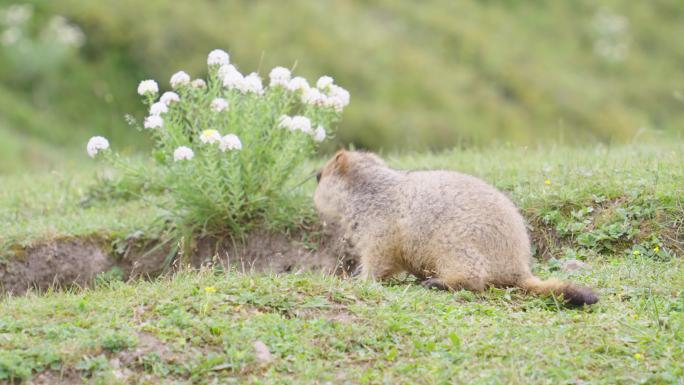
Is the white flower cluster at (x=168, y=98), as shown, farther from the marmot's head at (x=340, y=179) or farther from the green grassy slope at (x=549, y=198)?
the marmot's head at (x=340, y=179)

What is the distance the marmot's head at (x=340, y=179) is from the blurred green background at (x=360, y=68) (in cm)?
716

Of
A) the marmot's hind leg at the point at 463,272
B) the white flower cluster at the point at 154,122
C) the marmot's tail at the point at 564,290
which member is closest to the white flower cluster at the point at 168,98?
the white flower cluster at the point at 154,122

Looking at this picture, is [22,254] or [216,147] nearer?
[216,147]

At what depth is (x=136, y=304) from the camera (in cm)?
514

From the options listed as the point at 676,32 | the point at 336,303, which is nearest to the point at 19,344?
the point at 336,303

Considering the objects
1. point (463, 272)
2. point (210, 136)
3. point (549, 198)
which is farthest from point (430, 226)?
point (210, 136)

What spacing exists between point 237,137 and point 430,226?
156 cm

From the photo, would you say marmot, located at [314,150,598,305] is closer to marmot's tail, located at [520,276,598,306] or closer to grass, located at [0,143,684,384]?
marmot's tail, located at [520,276,598,306]

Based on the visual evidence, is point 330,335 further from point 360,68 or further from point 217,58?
point 360,68

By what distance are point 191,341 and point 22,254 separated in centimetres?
306

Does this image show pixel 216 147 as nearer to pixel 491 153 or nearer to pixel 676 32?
pixel 491 153

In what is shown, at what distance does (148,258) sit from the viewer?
7.50m

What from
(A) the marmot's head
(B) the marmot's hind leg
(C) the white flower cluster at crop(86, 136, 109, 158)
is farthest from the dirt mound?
(B) the marmot's hind leg

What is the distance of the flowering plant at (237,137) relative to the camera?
22.6 feet
